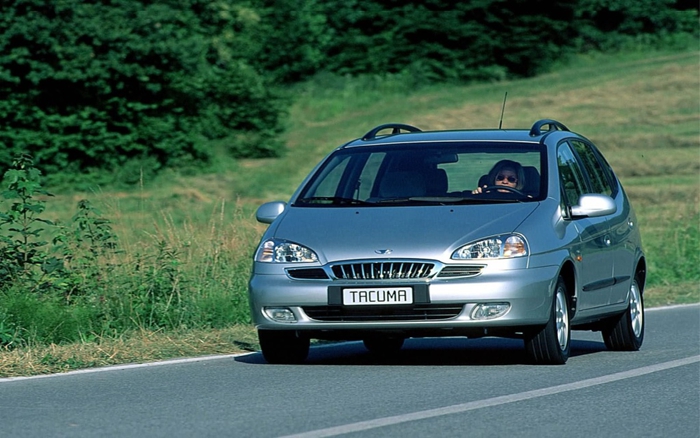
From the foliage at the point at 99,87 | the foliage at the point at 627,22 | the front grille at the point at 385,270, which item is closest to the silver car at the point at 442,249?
the front grille at the point at 385,270

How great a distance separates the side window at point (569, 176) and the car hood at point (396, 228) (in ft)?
2.13

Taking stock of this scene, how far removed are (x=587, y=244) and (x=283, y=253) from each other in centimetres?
222

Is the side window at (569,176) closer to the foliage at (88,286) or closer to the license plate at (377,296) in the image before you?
the license plate at (377,296)

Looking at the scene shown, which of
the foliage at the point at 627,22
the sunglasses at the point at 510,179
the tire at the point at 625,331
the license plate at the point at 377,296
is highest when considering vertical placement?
the sunglasses at the point at 510,179

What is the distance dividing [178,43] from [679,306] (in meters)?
27.2

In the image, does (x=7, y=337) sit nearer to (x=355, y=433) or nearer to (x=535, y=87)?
(x=355, y=433)

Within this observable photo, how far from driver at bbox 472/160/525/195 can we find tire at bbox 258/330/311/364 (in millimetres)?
1604

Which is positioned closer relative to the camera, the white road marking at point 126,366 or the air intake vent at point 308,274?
the white road marking at point 126,366

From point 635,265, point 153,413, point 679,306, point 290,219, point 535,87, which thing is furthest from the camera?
point 535,87

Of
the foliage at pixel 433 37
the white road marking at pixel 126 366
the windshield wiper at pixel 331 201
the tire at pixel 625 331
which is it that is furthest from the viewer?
the foliage at pixel 433 37

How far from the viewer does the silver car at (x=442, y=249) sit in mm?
9320

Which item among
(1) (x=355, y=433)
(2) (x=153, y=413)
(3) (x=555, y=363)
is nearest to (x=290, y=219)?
(3) (x=555, y=363)

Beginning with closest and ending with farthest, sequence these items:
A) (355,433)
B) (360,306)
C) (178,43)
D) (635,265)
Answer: (355,433) → (360,306) → (635,265) → (178,43)

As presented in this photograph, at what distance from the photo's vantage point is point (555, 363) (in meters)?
9.82
